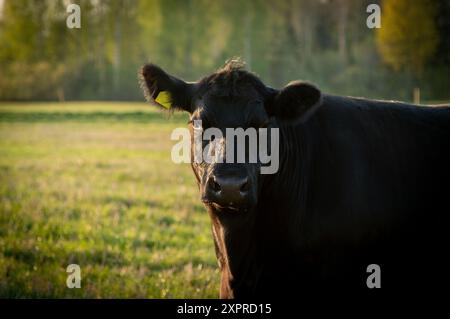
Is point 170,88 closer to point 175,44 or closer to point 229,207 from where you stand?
point 229,207

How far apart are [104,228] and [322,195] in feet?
15.4

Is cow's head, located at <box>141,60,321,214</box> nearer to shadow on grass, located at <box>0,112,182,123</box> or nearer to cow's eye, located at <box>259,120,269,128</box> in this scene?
cow's eye, located at <box>259,120,269,128</box>

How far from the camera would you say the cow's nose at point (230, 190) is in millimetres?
3691

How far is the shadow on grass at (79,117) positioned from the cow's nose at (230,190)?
92.3ft

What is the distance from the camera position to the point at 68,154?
18453 millimetres

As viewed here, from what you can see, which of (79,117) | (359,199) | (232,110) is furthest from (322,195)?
(79,117)

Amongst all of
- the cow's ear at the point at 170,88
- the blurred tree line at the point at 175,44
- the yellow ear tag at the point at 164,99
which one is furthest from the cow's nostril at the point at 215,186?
the blurred tree line at the point at 175,44

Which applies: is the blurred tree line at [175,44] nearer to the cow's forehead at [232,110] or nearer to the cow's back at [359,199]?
the cow's back at [359,199]

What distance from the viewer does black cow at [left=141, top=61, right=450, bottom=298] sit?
4.26 metres

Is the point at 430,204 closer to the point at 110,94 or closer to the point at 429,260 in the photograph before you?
the point at 429,260

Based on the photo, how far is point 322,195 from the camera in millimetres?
4402

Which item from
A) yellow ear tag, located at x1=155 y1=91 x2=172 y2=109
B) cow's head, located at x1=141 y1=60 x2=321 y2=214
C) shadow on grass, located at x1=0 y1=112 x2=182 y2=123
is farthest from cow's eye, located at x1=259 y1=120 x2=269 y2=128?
shadow on grass, located at x1=0 y1=112 x2=182 y2=123

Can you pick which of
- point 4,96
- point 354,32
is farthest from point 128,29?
point 354,32

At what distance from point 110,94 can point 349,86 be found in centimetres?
2533
